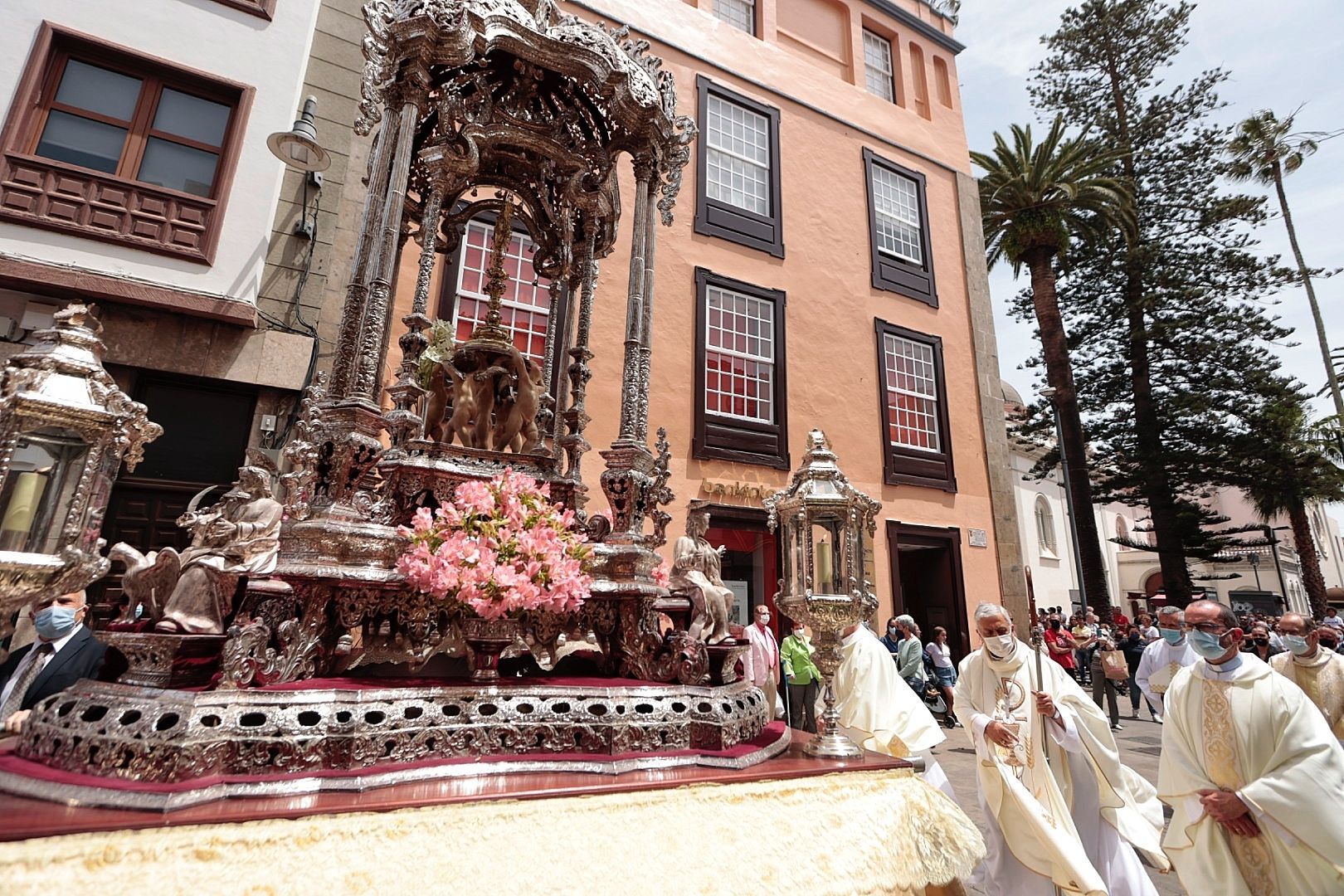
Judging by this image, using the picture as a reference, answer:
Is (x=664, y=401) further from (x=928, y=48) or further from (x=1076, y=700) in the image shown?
(x=928, y=48)

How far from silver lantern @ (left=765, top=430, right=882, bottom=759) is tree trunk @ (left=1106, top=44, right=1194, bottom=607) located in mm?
21106

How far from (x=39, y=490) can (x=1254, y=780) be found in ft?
Answer: 19.9

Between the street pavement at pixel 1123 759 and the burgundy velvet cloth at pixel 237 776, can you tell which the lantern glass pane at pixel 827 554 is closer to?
the burgundy velvet cloth at pixel 237 776

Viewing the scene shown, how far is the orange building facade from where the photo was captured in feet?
36.0

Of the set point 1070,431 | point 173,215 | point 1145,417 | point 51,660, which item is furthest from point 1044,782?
point 1145,417

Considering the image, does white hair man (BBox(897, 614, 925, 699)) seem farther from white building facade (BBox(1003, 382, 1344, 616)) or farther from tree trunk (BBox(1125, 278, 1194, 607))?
tree trunk (BBox(1125, 278, 1194, 607))

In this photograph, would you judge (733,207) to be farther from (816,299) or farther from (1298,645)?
(1298,645)

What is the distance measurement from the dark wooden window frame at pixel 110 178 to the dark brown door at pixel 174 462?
65.9 inches

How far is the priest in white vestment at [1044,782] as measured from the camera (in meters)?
3.79

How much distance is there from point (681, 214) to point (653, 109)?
806 centimetres

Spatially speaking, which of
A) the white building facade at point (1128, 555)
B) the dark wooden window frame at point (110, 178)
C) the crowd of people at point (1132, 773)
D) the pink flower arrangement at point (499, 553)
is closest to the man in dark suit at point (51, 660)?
the pink flower arrangement at point (499, 553)

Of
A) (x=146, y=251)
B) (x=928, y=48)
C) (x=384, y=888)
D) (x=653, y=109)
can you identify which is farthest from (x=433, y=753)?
(x=928, y=48)

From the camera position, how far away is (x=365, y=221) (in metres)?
3.37

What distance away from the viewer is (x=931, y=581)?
43.8 feet
